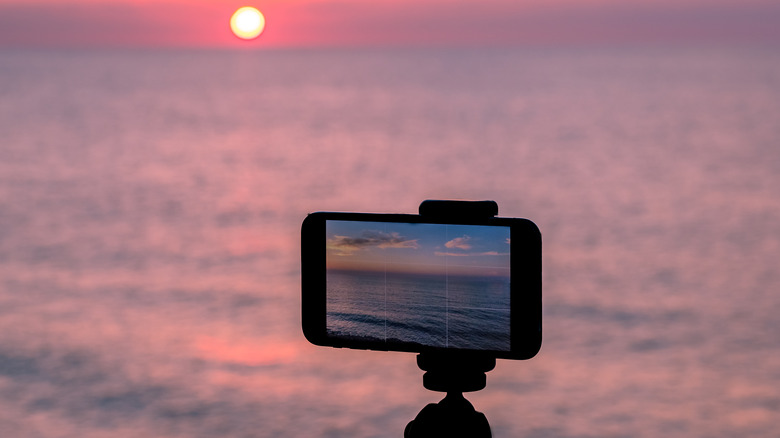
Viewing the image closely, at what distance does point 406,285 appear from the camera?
147 centimetres

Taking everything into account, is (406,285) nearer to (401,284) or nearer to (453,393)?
(401,284)

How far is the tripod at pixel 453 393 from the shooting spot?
4.93ft

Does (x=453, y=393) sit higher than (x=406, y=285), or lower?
lower

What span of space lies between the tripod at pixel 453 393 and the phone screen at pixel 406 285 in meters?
0.05

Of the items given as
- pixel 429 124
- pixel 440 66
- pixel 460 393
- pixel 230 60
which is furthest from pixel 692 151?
pixel 230 60

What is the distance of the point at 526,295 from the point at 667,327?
5208 millimetres

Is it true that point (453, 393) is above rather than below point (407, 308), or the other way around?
below

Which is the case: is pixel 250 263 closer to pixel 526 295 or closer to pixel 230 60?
pixel 526 295

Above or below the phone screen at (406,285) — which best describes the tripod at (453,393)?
below

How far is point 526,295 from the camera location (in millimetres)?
1362

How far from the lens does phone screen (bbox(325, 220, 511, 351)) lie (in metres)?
1.44

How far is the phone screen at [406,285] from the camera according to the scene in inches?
56.8

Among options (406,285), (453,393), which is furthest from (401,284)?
(453,393)

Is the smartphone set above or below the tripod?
above
